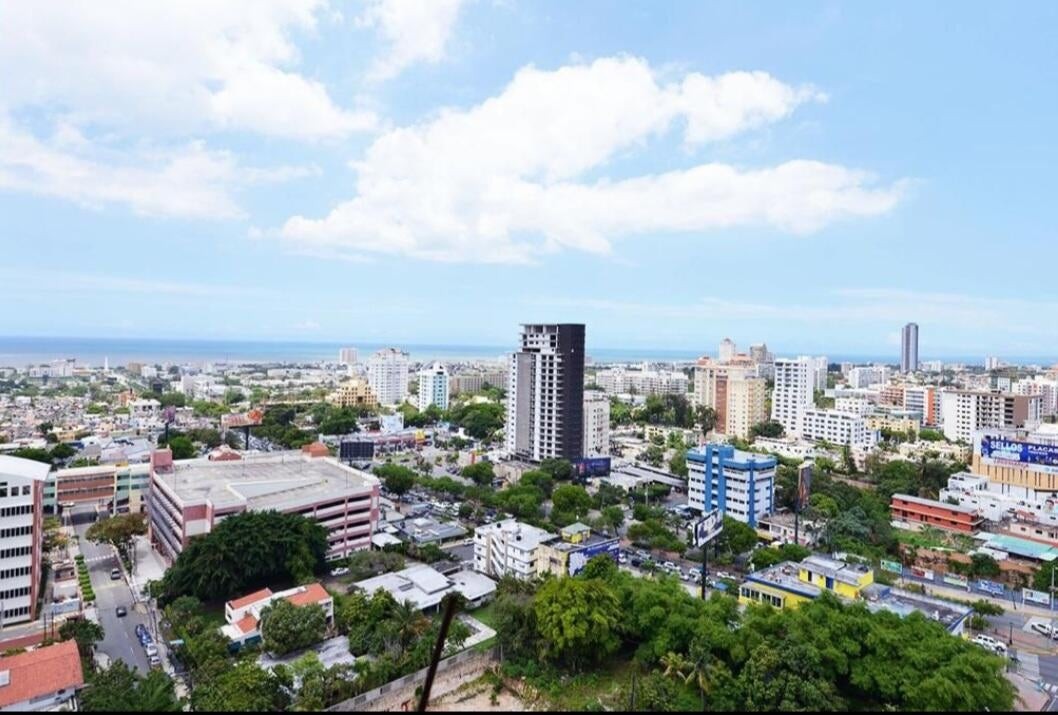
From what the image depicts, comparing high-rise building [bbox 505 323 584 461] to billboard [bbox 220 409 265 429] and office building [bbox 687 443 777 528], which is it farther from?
billboard [bbox 220 409 265 429]

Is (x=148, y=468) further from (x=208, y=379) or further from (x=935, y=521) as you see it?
(x=208, y=379)

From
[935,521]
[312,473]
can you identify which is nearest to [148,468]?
[312,473]

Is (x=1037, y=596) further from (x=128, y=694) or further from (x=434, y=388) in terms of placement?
(x=434, y=388)

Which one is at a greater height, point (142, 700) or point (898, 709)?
point (142, 700)

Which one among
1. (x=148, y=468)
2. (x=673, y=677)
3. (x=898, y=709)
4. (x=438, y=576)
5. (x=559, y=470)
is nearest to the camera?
(x=898, y=709)

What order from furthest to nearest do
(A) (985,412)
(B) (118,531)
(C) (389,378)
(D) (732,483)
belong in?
(C) (389,378), (A) (985,412), (D) (732,483), (B) (118,531)

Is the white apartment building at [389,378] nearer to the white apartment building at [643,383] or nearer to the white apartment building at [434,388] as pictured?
the white apartment building at [434,388]

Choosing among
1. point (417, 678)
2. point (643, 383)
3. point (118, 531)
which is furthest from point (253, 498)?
point (643, 383)
